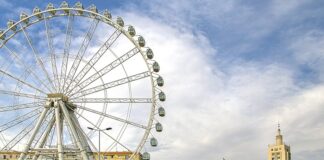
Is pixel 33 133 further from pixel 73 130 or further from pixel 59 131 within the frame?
pixel 73 130

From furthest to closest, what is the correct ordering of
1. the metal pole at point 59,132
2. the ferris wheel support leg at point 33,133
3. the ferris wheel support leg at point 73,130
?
the ferris wheel support leg at point 33,133 < the ferris wheel support leg at point 73,130 < the metal pole at point 59,132

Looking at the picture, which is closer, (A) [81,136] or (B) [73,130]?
(B) [73,130]

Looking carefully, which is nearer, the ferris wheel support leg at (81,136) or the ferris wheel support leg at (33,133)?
the ferris wheel support leg at (33,133)

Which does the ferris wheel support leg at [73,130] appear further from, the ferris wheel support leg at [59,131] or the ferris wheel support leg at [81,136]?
the ferris wheel support leg at [59,131]

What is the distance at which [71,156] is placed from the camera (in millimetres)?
65000

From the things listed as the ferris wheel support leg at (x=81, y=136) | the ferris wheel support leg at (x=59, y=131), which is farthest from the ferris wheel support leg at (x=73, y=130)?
the ferris wheel support leg at (x=59, y=131)

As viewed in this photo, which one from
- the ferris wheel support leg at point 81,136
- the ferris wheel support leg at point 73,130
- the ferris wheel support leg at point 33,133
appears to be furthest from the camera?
the ferris wheel support leg at point 81,136

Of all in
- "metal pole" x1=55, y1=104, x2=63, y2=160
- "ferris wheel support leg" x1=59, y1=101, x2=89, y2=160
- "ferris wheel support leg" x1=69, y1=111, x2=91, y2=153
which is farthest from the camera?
"ferris wheel support leg" x1=69, y1=111, x2=91, y2=153

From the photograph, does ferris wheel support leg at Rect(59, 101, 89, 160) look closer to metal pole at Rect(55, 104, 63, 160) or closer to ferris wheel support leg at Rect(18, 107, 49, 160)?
metal pole at Rect(55, 104, 63, 160)

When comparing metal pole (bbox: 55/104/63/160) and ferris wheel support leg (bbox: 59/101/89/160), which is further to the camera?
ferris wheel support leg (bbox: 59/101/89/160)

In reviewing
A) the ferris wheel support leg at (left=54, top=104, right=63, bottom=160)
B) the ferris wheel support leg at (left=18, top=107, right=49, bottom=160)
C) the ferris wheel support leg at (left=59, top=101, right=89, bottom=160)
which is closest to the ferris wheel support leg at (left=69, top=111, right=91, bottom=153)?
the ferris wheel support leg at (left=59, top=101, right=89, bottom=160)

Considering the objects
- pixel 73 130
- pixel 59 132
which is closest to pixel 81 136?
pixel 73 130

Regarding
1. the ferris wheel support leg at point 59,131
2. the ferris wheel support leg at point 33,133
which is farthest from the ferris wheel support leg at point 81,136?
the ferris wheel support leg at point 33,133

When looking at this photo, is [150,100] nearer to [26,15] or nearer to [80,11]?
[80,11]
